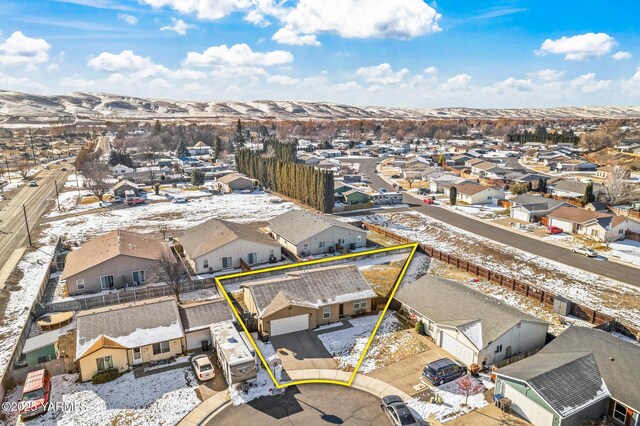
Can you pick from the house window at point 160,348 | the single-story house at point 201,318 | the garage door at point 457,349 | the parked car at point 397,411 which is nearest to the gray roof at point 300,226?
the single-story house at point 201,318

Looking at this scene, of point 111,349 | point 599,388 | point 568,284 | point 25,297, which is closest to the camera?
point 599,388

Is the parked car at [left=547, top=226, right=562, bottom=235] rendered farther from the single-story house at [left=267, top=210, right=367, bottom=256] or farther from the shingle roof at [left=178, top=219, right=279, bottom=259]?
the shingle roof at [left=178, top=219, right=279, bottom=259]

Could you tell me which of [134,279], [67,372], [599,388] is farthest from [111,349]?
[599,388]

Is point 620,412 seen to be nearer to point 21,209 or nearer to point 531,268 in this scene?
point 531,268

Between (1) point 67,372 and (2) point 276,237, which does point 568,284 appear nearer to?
(2) point 276,237

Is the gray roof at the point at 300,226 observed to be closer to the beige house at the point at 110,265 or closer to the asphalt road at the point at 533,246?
the beige house at the point at 110,265

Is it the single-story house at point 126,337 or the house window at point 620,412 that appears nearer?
the house window at point 620,412

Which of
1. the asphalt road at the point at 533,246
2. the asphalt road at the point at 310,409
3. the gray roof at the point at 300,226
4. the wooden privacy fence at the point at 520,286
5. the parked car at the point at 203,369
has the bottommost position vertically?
the asphalt road at the point at 533,246
